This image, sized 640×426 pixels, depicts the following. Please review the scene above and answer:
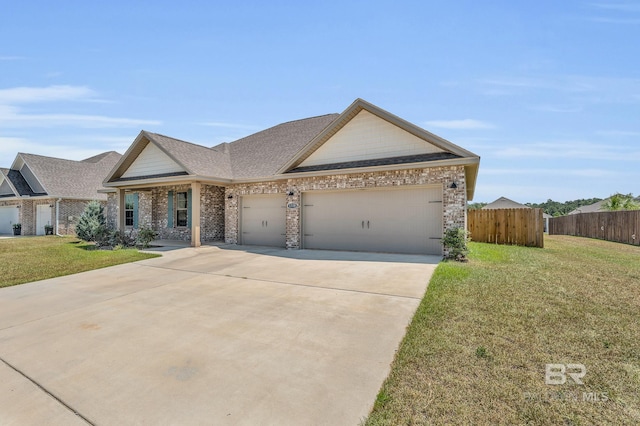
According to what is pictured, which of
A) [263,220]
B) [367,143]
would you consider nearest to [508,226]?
[367,143]

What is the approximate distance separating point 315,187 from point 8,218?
28.3 meters

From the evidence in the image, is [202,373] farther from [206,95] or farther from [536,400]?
[206,95]

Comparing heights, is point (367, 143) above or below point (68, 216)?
above

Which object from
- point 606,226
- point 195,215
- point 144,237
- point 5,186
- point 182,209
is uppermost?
point 5,186

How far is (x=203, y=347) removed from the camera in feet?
12.6

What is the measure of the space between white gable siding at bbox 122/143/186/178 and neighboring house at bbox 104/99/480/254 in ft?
0.17

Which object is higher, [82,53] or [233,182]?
[82,53]

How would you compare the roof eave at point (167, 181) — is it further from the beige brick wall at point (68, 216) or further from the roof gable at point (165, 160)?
the beige brick wall at point (68, 216)

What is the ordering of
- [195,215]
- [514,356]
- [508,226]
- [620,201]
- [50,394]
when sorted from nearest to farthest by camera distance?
1. [50,394]
2. [514,356]
3. [195,215]
4. [508,226]
5. [620,201]

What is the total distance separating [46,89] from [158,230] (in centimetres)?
787

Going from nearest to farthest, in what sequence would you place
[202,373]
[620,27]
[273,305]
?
[202,373]
[273,305]
[620,27]

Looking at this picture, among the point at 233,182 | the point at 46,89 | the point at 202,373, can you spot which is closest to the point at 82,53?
the point at 46,89

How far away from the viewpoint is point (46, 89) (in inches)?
456

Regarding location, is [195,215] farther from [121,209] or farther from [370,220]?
[370,220]
